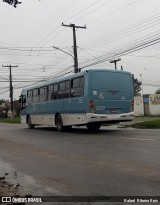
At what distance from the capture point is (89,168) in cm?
955

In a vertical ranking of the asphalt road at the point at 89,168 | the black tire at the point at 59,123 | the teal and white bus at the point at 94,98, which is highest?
the teal and white bus at the point at 94,98

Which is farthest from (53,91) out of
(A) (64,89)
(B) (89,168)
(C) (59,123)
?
(B) (89,168)

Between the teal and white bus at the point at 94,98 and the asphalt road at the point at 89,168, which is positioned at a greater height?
the teal and white bus at the point at 94,98

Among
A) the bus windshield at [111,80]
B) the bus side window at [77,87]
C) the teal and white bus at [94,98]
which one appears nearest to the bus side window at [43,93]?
the teal and white bus at [94,98]

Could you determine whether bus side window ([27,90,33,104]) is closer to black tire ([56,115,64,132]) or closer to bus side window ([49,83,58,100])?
bus side window ([49,83,58,100])

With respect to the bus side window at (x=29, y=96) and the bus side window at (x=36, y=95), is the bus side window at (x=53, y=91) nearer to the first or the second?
the bus side window at (x=36, y=95)

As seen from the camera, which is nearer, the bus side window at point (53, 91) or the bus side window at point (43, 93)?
the bus side window at point (53, 91)

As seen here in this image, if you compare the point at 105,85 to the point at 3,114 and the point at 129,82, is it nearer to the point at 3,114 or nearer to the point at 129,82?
the point at 129,82

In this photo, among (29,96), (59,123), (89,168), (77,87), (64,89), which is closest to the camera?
(89,168)

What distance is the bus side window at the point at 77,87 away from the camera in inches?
776

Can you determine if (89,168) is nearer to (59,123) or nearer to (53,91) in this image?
(59,123)

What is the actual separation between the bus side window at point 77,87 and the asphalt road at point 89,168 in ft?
18.4

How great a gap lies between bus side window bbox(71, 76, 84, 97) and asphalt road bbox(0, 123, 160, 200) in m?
5.60

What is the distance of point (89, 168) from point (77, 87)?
10.8 m
